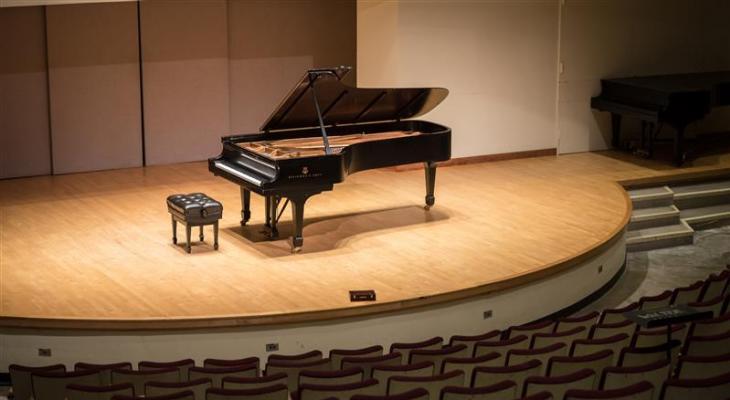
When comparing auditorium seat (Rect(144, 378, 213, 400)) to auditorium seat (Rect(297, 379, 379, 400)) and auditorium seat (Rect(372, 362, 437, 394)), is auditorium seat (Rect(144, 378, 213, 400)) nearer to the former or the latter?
auditorium seat (Rect(297, 379, 379, 400))

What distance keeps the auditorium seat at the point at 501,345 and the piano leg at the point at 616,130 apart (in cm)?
632

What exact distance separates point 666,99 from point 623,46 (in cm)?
149

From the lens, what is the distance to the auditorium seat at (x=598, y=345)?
18.9ft

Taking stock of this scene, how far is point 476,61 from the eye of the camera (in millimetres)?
11406

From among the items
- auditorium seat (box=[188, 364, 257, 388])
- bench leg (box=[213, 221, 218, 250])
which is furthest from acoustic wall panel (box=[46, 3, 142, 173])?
auditorium seat (box=[188, 364, 257, 388])

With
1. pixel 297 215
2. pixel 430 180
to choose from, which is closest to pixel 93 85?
pixel 430 180

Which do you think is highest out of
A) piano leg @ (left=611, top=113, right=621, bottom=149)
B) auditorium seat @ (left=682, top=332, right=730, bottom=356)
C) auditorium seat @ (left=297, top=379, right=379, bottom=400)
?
piano leg @ (left=611, top=113, right=621, bottom=149)

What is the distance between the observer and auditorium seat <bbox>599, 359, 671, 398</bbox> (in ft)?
16.4

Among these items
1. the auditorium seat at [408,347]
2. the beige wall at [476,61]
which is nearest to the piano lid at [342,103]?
the beige wall at [476,61]

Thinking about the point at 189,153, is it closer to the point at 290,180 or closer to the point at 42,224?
the point at 42,224

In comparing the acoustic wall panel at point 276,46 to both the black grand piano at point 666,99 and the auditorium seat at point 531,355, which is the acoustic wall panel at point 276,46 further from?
the auditorium seat at point 531,355

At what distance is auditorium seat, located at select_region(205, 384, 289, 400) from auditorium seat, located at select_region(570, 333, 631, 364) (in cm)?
167

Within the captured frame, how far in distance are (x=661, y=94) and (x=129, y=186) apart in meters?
5.15

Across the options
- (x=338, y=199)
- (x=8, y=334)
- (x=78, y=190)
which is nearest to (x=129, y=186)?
(x=78, y=190)
